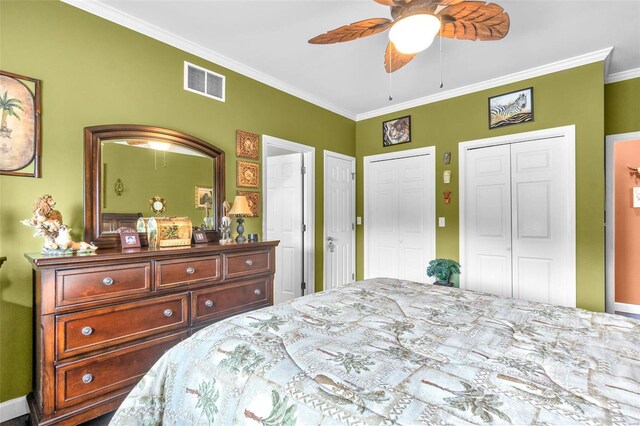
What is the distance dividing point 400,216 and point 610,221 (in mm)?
2147

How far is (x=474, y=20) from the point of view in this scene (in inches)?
68.2

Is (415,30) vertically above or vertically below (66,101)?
above

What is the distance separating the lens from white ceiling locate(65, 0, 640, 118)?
2.23 m

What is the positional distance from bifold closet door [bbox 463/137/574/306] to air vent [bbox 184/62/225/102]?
113 inches

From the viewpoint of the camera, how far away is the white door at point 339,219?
4133 millimetres

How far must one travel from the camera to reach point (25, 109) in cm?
190

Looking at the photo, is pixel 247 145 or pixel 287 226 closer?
pixel 247 145

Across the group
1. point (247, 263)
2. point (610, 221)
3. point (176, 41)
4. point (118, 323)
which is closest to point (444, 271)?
point (610, 221)

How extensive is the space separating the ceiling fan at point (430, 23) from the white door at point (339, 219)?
2349 mm

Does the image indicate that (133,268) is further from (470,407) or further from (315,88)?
(315,88)

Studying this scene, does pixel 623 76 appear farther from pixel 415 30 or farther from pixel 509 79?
pixel 415 30

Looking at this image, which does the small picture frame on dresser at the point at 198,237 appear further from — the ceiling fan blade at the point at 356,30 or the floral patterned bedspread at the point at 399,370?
the ceiling fan blade at the point at 356,30

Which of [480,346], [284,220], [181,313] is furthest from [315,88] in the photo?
[480,346]

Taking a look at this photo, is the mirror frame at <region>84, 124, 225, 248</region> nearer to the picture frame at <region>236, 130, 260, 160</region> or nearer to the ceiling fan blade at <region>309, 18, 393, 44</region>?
the picture frame at <region>236, 130, 260, 160</region>
